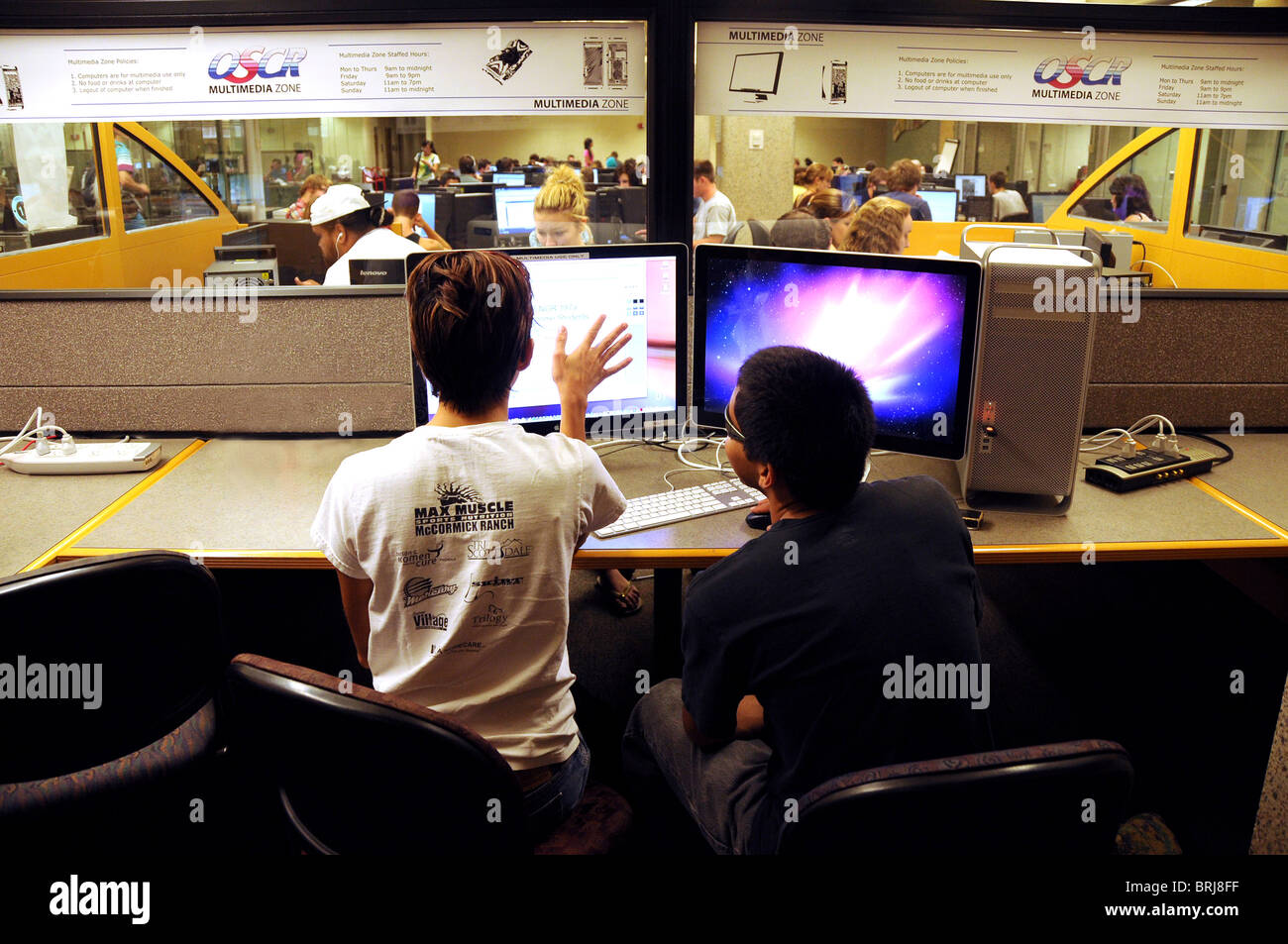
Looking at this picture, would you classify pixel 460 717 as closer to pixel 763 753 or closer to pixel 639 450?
pixel 763 753

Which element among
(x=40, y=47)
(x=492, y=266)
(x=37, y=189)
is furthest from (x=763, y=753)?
(x=37, y=189)

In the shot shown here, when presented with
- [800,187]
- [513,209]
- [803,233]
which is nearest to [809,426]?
[803,233]

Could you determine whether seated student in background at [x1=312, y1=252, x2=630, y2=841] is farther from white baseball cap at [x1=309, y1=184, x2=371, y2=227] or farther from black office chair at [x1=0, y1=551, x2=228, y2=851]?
white baseball cap at [x1=309, y1=184, x2=371, y2=227]

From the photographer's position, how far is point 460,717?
1.12 meters

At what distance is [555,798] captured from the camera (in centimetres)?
118

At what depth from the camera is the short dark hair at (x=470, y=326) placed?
3.78ft

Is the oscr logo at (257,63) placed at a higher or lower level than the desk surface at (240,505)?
higher

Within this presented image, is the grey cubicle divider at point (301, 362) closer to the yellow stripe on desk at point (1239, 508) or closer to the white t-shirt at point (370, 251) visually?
the yellow stripe on desk at point (1239, 508)

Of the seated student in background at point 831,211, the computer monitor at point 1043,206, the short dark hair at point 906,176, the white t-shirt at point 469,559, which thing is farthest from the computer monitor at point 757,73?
the computer monitor at point 1043,206

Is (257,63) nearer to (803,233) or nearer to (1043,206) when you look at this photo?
(803,233)

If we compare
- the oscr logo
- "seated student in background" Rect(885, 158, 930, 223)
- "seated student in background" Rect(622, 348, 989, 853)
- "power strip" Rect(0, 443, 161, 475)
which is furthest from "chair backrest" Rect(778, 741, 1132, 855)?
"seated student in background" Rect(885, 158, 930, 223)

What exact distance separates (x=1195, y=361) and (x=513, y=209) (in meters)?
4.78

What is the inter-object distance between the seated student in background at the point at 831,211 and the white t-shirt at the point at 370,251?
2150 mm

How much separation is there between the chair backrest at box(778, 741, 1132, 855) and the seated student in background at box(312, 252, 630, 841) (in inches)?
16.8
